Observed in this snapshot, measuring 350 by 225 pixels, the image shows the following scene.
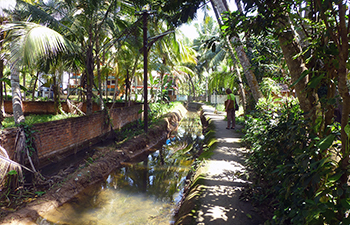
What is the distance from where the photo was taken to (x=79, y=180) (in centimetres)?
517

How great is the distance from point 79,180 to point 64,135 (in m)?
1.78

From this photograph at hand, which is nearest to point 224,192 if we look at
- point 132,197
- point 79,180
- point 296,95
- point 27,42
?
point 296,95

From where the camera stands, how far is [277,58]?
21.4 feet

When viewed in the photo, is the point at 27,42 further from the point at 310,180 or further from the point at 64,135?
the point at 310,180

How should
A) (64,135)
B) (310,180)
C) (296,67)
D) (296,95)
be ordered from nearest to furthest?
(310,180)
(296,67)
(296,95)
(64,135)

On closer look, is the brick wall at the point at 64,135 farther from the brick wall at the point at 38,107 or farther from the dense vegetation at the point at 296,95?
the brick wall at the point at 38,107

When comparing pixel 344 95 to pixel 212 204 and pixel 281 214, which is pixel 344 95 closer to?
pixel 281 214

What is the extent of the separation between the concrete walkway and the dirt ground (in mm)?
2688

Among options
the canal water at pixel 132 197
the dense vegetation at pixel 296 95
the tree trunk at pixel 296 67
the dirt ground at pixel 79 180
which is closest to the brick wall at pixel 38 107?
the dirt ground at pixel 79 180

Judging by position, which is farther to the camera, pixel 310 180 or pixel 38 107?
pixel 38 107

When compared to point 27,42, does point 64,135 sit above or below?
below

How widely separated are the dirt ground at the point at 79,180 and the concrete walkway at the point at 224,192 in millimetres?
2688

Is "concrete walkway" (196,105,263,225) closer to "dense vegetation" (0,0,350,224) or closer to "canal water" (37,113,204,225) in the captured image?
"dense vegetation" (0,0,350,224)

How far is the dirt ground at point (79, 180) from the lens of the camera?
3728mm
